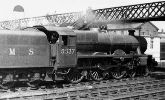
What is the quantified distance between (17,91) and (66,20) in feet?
72.2

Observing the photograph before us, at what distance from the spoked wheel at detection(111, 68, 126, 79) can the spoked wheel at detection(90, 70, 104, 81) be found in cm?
90

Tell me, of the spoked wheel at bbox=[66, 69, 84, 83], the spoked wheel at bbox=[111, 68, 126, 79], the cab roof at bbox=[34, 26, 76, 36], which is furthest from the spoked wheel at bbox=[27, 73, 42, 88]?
the spoked wheel at bbox=[111, 68, 126, 79]

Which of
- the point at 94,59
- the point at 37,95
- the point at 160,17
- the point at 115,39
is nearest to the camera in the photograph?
the point at 37,95

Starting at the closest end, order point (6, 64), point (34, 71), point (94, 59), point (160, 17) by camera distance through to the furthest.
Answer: point (6, 64), point (34, 71), point (94, 59), point (160, 17)

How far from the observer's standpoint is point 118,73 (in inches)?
724

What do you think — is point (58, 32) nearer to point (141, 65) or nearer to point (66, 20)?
point (141, 65)

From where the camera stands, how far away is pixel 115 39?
18.2 m

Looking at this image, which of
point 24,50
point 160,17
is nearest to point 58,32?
point 24,50

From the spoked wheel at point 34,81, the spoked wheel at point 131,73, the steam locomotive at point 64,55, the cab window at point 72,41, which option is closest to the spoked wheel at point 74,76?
the steam locomotive at point 64,55

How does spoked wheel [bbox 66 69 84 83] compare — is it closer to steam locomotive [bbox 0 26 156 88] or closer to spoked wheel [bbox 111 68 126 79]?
steam locomotive [bbox 0 26 156 88]

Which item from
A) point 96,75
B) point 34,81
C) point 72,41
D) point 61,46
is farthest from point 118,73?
point 34,81

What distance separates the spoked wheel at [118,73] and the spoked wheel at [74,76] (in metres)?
2.71

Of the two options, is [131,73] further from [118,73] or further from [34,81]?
[34,81]

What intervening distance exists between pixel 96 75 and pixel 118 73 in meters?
1.91
